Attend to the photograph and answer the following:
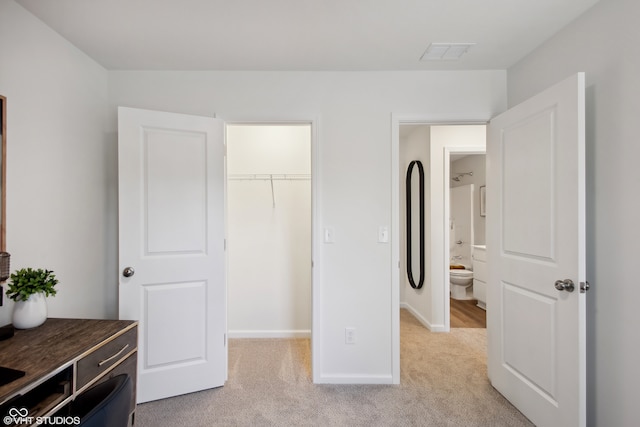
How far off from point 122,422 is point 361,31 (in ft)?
6.91

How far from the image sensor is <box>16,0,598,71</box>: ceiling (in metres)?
1.55

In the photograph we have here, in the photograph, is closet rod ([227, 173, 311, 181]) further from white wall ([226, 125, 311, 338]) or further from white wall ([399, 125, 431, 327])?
white wall ([399, 125, 431, 327])

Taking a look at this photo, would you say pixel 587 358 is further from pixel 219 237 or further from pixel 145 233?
pixel 145 233

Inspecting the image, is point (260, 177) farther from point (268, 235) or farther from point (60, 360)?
point (60, 360)

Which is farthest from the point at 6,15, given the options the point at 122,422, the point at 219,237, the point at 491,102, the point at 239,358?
the point at 491,102

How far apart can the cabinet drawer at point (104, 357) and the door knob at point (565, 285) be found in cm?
232

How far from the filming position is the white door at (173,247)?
1.98 meters

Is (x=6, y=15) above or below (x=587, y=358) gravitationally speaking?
above

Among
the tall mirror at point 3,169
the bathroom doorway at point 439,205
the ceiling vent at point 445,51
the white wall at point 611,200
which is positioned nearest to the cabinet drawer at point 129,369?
the tall mirror at point 3,169

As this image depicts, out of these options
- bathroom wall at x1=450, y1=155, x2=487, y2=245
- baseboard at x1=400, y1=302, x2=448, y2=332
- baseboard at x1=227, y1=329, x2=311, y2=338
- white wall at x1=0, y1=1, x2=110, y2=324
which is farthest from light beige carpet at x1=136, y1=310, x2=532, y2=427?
bathroom wall at x1=450, y1=155, x2=487, y2=245

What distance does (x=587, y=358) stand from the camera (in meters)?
1.62

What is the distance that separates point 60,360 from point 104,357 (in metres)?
0.25

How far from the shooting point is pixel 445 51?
1.97m

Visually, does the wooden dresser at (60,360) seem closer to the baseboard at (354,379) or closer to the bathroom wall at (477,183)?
the baseboard at (354,379)
